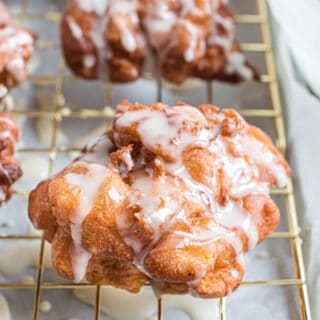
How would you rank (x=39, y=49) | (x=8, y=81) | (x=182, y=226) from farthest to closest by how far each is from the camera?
(x=39, y=49) < (x=8, y=81) < (x=182, y=226)

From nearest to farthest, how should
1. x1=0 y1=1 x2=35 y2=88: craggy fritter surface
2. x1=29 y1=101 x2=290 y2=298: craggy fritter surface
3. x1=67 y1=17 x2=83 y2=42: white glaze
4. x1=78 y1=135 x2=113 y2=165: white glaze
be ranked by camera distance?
x1=29 y1=101 x2=290 y2=298: craggy fritter surface
x1=78 y1=135 x2=113 y2=165: white glaze
x1=0 y1=1 x2=35 y2=88: craggy fritter surface
x1=67 y1=17 x2=83 y2=42: white glaze

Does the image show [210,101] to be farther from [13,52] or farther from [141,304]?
[141,304]

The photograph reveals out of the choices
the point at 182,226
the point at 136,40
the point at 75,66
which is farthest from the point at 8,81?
the point at 182,226

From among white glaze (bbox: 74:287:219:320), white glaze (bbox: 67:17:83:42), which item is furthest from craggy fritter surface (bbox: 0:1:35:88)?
white glaze (bbox: 74:287:219:320)

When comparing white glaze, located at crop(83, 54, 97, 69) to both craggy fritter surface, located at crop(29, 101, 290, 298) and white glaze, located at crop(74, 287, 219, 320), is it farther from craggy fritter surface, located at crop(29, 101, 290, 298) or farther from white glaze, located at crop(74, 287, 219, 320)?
white glaze, located at crop(74, 287, 219, 320)

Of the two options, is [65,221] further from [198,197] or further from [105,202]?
[198,197]

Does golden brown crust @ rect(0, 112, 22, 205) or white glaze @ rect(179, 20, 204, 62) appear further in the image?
white glaze @ rect(179, 20, 204, 62)
